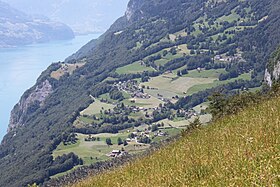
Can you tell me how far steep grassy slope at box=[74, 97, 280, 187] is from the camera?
5.01 m

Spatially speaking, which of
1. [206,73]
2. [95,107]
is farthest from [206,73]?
[95,107]

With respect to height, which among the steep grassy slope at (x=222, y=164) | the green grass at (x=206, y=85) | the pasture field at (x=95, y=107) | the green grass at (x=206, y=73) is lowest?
the green grass at (x=206, y=85)

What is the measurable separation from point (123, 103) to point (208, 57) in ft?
180

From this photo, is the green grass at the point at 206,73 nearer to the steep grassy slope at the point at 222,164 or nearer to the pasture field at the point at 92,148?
the pasture field at the point at 92,148

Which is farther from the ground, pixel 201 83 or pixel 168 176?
pixel 168 176

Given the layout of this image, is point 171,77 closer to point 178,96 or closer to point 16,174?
point 178,96

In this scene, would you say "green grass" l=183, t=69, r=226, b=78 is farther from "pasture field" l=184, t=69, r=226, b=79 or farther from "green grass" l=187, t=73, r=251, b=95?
"green grass" l=187, t=73, r=251, b=95

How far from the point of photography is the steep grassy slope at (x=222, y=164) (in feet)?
16.4

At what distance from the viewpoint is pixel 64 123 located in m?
161

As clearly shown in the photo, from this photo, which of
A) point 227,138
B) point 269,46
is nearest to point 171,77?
point 269,46

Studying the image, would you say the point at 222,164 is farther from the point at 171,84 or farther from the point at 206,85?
the point at 171,84

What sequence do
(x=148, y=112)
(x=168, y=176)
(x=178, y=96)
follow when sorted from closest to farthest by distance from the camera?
(x=168, y=176) → (x=148, y=112) → (x=178, y=96)

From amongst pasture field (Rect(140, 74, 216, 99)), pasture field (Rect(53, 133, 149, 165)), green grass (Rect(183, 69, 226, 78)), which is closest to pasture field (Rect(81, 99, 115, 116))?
pasture field (Rect(140, 74, 216, 99))

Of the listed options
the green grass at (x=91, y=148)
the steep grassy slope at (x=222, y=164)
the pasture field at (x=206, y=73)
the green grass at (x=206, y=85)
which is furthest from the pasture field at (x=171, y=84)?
the steep grassy slope at (x=222, y=164)
